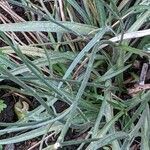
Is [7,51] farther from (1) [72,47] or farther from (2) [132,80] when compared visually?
(2) [132,80]

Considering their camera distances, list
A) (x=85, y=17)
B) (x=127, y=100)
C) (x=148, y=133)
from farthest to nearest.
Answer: (x=85, y=17)
(x=127, y=100)
(x=148, y=133)

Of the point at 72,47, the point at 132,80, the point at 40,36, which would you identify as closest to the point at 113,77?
the point at 132,80

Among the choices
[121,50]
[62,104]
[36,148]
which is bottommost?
[36,148]

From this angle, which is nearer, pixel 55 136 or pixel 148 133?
pixel 148 133

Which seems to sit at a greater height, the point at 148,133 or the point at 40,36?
the point at 40,36

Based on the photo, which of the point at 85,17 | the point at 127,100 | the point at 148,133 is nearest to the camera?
the point at 148,133

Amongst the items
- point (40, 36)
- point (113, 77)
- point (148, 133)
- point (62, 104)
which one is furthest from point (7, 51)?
point (148, 133)

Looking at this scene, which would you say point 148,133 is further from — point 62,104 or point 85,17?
point 85,17

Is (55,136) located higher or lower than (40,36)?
lower

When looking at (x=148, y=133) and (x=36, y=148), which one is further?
(x=36, y=148)
